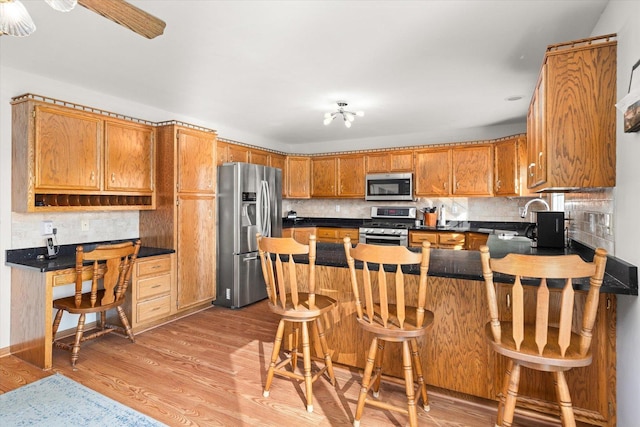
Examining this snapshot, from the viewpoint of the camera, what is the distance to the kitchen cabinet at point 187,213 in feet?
12.5

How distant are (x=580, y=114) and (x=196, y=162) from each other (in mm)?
3605

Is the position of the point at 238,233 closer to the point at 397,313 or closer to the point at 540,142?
the point at 397,313

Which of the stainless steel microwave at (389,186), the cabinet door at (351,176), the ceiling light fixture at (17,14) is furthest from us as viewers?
the cabinet door at (351,176)

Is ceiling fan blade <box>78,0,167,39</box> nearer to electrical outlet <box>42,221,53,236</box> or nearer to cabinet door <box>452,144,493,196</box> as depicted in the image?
electrical outlet <box>42,221,53,236</box>

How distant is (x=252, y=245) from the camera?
14.6 ft

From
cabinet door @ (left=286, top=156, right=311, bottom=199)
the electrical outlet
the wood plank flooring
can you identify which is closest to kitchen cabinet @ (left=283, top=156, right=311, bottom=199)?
cabinet door @ (left=286, top=156, right=311, bottom=199)

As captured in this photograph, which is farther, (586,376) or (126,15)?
(586,376)

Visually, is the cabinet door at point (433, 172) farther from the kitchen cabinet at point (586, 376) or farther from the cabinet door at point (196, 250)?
the kitchen cabinet at point (586, 376)

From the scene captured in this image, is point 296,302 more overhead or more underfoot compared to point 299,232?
more underfoot

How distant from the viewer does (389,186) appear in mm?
5547

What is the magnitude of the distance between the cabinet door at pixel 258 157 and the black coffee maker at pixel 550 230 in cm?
389

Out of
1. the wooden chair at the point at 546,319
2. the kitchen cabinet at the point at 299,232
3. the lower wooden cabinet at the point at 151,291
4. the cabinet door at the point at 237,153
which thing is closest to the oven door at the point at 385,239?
the kitchen cabinet at the point at 299,232

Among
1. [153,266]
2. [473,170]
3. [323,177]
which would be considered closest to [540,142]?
[473,170]

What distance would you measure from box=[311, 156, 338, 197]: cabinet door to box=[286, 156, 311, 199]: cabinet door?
0.09m
